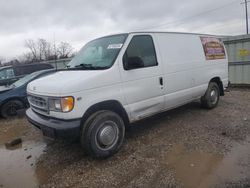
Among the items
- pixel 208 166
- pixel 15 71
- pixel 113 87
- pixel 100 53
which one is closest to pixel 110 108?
pixel 113 87

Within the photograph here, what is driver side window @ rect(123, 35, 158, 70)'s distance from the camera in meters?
3.98

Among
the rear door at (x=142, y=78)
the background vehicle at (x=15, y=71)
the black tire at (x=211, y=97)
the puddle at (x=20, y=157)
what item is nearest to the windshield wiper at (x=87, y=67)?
the rear door at (x=142, y=78)

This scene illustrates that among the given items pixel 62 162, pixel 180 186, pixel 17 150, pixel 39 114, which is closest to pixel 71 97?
pixel 39 114

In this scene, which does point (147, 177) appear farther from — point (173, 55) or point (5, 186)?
point (173, 55)

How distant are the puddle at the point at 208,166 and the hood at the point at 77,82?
1.68 meters

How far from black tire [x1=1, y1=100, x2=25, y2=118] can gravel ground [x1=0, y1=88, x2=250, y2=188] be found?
1.51 metres

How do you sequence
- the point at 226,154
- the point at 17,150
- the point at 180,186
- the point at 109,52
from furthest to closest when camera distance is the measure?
the point at 17,150, the point at 109,52, the point at 226,154, the point at 180,186

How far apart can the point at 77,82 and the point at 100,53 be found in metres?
1.07

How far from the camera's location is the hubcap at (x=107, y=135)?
374 centimetres

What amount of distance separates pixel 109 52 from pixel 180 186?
2500mm

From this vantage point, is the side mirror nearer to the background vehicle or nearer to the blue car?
the blue car

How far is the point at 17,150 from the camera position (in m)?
4.67

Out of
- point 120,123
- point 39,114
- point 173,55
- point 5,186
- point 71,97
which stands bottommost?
point 5,186

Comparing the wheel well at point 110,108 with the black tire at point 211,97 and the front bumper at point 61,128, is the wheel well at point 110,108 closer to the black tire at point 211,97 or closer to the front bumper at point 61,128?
the front bumper at point 61,128
